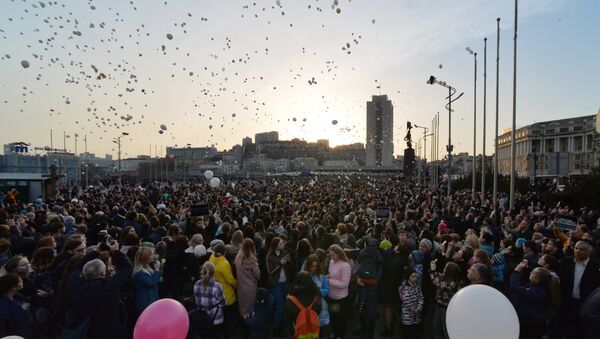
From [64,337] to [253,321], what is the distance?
2.27 meters

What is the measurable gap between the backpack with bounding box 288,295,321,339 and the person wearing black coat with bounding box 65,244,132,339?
80.8 inches

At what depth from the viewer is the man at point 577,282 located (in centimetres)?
596

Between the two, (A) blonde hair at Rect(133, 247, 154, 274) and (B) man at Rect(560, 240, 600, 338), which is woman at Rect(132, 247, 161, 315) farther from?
(B) man at Rect(560, 240, 600, 338)

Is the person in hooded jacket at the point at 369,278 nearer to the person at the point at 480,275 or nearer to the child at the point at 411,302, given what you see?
the child at the point at 411,302

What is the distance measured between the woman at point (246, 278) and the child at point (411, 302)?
2252 millimetres

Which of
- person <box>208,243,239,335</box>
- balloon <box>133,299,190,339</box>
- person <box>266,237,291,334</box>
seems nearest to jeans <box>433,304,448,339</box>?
person <box>266,237,291,334</box>

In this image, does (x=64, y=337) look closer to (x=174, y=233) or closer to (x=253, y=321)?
(x=253, y=321)

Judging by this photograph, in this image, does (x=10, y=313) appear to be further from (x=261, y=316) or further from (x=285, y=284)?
(x=285, y=284)

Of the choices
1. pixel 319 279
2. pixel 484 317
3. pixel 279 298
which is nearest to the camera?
pixel 484 317

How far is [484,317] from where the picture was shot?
150 inches

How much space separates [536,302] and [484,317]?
1929 mm

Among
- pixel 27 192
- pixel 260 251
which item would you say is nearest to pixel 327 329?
pixel 260 251

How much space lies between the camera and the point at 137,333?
13.3 feet

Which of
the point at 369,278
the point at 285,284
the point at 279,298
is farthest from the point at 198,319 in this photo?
the point at 369,278
